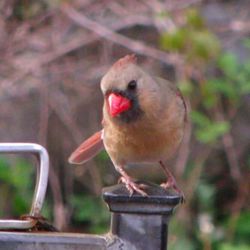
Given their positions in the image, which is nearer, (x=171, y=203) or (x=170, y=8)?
(x=171, y=203)

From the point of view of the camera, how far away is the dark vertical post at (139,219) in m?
2.14

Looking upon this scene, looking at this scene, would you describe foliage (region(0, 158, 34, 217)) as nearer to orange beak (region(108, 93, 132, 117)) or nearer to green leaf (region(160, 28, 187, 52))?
green leaf (region(160, 28, 187, 52))

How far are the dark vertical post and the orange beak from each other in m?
0.75

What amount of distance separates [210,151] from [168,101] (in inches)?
99.4

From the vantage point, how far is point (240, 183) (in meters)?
5.71

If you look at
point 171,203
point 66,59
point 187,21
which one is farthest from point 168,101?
point 66,59

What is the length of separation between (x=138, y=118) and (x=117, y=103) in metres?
0.12

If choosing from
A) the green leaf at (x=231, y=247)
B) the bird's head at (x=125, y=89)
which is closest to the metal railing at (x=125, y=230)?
the bird's head at (x=125, y=89)

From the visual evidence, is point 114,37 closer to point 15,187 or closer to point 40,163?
point 15,187

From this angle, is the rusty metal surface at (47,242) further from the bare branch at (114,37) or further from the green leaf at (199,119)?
the bare branch at (114,37)

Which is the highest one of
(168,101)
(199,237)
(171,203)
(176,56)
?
(176,56)

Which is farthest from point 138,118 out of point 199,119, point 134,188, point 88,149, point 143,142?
point 199,119

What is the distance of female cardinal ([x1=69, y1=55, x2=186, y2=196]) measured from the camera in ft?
9.52

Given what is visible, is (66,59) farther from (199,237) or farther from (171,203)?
(171,203)
